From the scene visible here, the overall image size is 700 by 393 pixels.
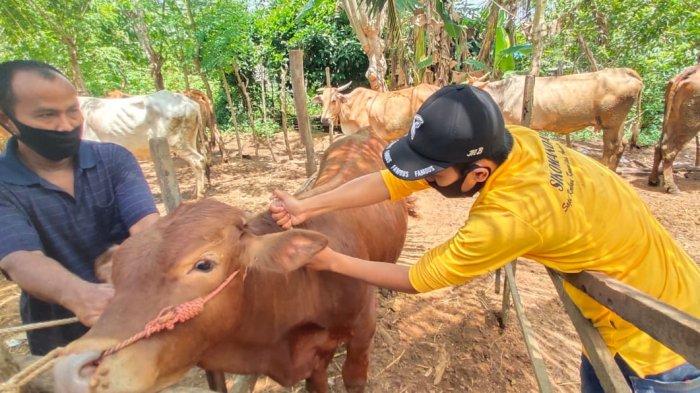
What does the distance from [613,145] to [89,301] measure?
9999 millimetres

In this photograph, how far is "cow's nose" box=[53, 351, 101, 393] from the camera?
1.07 meters

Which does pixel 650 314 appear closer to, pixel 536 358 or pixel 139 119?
pixel 536 358

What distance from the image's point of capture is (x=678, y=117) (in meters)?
7.48

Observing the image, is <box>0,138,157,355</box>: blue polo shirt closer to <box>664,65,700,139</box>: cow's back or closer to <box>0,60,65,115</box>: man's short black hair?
<box>0,60,65,115</box>: man's short black hair

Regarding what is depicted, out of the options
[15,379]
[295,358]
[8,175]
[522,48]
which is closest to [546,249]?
[295,358]

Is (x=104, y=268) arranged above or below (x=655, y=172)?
above

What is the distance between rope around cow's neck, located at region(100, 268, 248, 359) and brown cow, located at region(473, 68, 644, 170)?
343 inches

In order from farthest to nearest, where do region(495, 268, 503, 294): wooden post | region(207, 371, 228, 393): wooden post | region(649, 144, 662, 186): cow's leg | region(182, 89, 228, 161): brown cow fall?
region(182, 89, 228, 161): brown cow, region(649, 144, 662, 186): cow's leg, region(495, 268, 503, 294): wooden post, region(207, 371, 228, 393): wooden post

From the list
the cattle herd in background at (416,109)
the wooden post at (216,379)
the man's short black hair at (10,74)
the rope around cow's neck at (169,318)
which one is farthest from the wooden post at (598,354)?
the cattle herd in background at (416,109)

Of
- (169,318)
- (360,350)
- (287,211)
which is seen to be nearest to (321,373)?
(360,350)

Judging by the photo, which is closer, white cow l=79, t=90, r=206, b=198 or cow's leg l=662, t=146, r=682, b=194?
cow's leg l=662, t=146, r=682, b=194

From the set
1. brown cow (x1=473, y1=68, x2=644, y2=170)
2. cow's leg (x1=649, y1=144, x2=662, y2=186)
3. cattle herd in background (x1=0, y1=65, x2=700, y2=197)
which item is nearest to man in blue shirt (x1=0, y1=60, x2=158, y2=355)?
cattle herd in background (x1=0, y1=65, x2=700, y2=197)

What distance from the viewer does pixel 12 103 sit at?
176cm

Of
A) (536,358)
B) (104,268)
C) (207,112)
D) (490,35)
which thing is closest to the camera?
(104,268)
